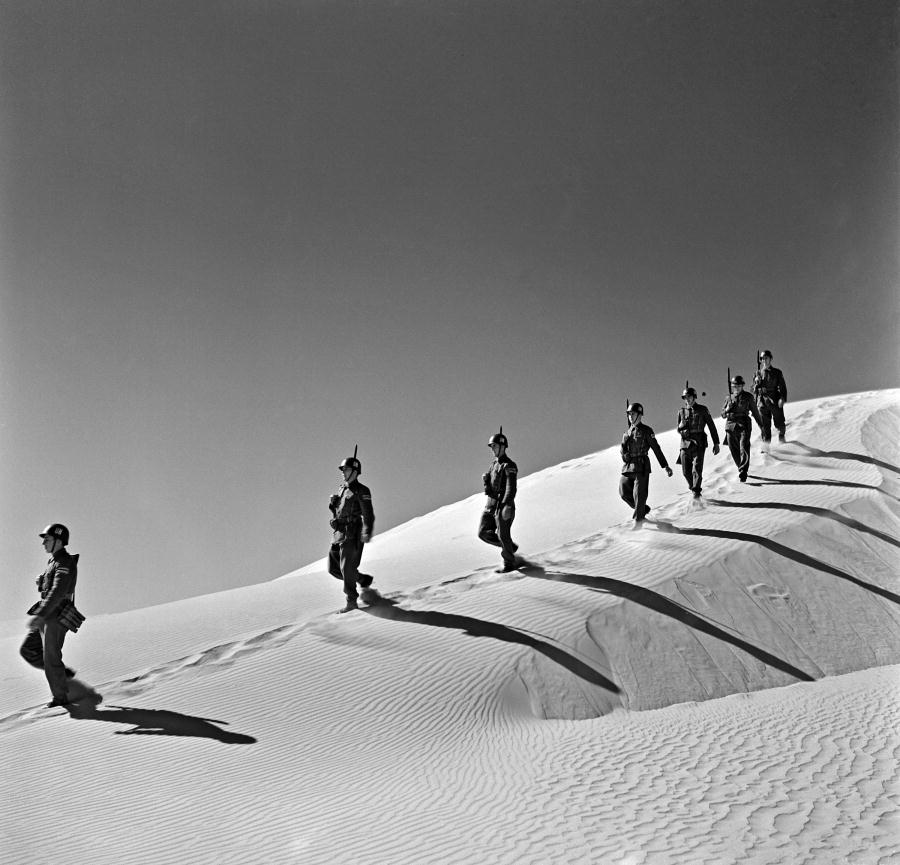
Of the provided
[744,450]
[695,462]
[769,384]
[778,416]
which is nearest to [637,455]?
[695,462]

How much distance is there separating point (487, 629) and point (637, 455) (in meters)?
5.93

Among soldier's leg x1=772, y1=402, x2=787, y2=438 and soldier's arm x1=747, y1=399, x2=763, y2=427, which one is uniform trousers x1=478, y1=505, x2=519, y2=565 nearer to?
soldier's arm x1=747, y1=399, x2=763, y2=427

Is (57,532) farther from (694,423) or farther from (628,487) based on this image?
(694,423)

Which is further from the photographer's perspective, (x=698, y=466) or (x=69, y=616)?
(x=698, y=466)

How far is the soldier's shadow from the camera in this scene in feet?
25.2

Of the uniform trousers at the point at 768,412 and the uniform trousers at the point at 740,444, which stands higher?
the uniform trousers at the point at 768,412

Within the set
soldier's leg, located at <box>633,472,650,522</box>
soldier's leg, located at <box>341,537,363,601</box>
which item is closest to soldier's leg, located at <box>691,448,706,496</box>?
soldier's leg, located at <box>633,472,650,522</box>

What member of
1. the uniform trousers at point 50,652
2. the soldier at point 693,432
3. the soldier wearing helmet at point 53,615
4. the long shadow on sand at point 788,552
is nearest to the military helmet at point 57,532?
the soldier wearing helmet at point 53,615

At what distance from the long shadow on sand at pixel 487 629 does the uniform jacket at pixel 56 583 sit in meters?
4.46

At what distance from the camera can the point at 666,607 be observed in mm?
11930

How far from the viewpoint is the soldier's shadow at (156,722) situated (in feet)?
25.2

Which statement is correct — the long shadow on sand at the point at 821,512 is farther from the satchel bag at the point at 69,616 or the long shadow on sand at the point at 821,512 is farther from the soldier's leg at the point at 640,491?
the satchel bag at the point at 69,616

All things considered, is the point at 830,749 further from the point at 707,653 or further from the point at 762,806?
the point at 707,653

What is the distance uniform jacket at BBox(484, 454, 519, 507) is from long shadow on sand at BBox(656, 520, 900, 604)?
4752mm
